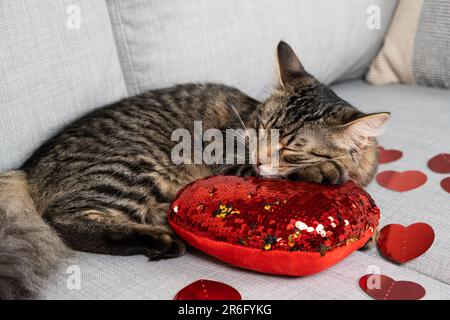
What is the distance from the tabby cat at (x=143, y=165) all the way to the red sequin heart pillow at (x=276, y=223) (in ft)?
0.35

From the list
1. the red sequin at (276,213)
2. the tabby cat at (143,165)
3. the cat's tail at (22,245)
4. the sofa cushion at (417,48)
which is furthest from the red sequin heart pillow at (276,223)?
the sofa cushion at (417,48)

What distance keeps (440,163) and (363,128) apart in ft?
1.48

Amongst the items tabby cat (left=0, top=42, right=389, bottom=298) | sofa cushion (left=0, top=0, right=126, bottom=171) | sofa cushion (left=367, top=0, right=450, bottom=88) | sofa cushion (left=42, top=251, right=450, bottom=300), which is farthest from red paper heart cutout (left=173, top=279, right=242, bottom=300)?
sofa cushion (left=367, top=0, right=450, bottom=88)

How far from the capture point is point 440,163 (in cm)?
159

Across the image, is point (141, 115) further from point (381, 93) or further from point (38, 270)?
point (381, 93)

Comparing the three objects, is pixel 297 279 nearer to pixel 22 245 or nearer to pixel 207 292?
pixel 207 292

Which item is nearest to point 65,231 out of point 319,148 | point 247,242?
point 247,242

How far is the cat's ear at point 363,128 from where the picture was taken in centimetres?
122

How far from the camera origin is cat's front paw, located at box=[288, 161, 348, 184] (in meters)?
1.31

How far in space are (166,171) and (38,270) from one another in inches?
18.7

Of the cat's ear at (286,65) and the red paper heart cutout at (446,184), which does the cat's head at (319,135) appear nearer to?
the cat's ear at (286,65)

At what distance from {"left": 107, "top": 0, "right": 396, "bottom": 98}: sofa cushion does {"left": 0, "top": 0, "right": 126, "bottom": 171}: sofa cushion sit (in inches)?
3.9

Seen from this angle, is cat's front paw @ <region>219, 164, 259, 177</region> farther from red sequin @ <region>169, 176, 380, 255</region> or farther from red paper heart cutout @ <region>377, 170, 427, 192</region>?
red paper heart cutout @ <region>377, 170, 427, 192</region>

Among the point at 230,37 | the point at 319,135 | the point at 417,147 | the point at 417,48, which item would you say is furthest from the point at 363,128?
the point at 417,48
